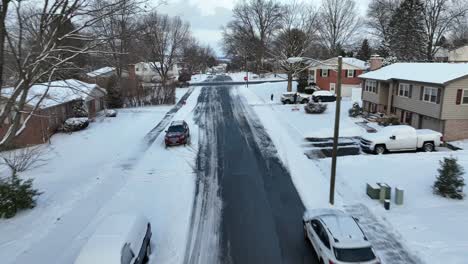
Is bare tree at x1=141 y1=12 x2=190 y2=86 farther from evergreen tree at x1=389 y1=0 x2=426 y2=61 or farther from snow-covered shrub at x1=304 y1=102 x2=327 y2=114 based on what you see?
evergreen tree at x1=389 y1=0 x2=426 y2=61

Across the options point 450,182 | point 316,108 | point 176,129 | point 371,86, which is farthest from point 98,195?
point 371,86

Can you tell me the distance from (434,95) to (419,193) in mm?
11872

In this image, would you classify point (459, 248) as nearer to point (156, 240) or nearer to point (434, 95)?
point (156, 240)

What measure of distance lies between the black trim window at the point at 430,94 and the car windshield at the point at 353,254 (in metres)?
18.8

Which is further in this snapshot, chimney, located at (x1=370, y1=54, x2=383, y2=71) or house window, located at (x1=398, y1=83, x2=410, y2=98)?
chimney, located at (x1=370, y1=54, x2=383, y2=71)

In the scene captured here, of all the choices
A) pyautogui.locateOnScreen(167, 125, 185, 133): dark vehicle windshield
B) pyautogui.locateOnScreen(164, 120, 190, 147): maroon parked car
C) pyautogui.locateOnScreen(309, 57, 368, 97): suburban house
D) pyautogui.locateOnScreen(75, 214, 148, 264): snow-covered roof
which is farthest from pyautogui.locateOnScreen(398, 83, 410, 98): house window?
pyautogui.locateOnScreen(75, 214, 148, 264): snow-covered roof

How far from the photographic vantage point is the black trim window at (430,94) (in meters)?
24.5

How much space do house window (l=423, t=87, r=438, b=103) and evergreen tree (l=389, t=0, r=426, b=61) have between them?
32.6 meters

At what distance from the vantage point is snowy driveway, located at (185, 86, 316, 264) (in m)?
11.5

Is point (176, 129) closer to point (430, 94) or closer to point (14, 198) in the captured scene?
point (14, 198)

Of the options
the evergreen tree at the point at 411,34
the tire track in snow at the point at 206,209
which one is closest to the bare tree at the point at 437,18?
the evergreen tree at the point at 411,34

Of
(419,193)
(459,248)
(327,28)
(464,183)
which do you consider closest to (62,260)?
(459,248)

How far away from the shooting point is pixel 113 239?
967cm

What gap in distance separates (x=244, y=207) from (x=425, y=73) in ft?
67.0
